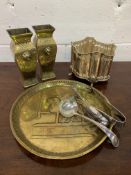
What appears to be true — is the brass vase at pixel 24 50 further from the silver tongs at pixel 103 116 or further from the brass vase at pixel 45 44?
the silver tongs at pixel 103 116

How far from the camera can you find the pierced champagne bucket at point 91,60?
A: 2.08 ft

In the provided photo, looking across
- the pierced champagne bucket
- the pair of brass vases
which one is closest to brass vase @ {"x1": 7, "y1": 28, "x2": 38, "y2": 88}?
the pair of brass vases

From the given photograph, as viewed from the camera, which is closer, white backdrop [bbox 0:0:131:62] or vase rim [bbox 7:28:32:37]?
vase rim [bbox 7:28:32:37]

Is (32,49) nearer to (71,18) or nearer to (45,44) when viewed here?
(45,44)

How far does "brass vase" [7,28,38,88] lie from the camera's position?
1.88 feet

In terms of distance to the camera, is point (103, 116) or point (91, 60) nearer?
point (103, 116)

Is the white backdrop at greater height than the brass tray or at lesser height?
greater

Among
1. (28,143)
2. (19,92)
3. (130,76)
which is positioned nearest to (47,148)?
(28,143)

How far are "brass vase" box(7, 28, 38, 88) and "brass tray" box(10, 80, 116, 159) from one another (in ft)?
0.18

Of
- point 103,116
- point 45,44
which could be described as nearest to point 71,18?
point 45,44

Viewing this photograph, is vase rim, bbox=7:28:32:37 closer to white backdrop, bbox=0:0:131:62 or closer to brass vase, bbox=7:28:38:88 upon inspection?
brass vase, bbox=7:28:38:88

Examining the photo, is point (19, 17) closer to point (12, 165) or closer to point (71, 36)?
point (71, 36)

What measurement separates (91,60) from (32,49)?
160 mm

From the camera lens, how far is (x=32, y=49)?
587mm
